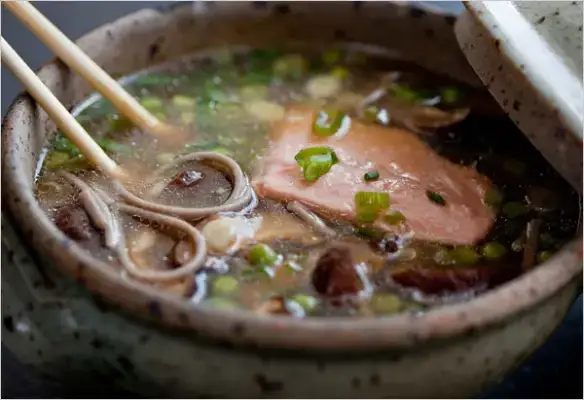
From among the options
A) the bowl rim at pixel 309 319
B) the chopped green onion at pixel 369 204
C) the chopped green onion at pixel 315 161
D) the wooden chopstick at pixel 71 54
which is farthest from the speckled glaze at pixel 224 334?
the chopped green onion at pixel 315 161

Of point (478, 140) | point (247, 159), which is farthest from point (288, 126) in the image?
point (478, 140)

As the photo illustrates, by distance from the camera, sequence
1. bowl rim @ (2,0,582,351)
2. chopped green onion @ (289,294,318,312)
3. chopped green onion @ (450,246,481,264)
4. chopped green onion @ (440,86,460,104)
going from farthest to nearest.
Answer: chopped green onion @ (440,86,460,104) → chopped green onion @ (450,246,481,264) → chopped green onion @ (289,294,318,312) → bowl rim @ (2,0,582,351)

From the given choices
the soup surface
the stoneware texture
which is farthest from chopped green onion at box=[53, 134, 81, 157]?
the stoneware texture

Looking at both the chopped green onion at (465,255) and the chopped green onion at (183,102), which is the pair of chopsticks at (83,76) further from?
the chopped green onion at (465,255)

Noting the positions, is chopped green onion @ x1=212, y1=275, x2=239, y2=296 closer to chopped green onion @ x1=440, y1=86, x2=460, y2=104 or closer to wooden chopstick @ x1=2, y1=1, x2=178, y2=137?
wooden chopstick @ x1=2, y1=1, x2=178, y2=137

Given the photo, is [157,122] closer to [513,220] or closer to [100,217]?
[100,217]

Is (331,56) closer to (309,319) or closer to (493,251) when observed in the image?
(493,251)

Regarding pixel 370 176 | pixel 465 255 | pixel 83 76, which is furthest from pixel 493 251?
pixel 83 76
